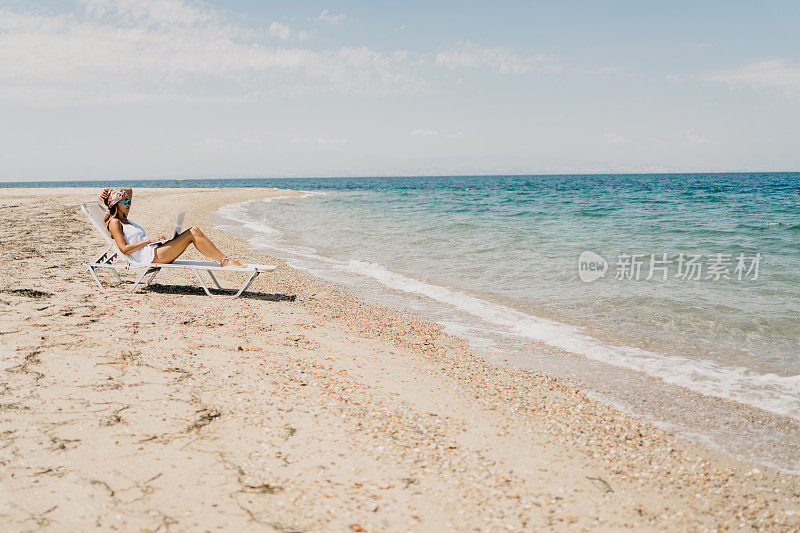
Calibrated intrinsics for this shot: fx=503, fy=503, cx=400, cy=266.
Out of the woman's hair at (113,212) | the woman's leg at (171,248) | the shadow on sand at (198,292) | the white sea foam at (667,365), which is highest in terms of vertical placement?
the woman's hair at (113,212)

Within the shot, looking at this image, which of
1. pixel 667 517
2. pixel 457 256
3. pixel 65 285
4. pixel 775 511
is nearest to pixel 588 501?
pixel 667 517

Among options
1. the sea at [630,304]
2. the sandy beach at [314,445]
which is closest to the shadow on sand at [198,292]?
the sea at [630,304]

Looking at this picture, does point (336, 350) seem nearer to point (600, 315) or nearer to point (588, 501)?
point (588, 501)

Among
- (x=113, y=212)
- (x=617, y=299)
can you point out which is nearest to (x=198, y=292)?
(x=113, y=212)

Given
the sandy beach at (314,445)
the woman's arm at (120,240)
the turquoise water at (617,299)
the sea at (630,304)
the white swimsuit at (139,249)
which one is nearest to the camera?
the sandy beach at (314,445)

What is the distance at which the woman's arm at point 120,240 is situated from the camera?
7461mm

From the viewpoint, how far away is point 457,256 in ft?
42.3

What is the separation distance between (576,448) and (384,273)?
24.5 ft

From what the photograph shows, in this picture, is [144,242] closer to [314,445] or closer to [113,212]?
[113,212]

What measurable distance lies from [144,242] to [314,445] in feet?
18.2

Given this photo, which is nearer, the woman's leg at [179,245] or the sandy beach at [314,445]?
the sandy beach at [314,445]

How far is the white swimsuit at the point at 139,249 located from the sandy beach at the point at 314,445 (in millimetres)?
1987

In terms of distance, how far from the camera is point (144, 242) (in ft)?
24.8

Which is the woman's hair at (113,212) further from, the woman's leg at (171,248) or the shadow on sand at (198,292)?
the shadow on sand at (198,292)
